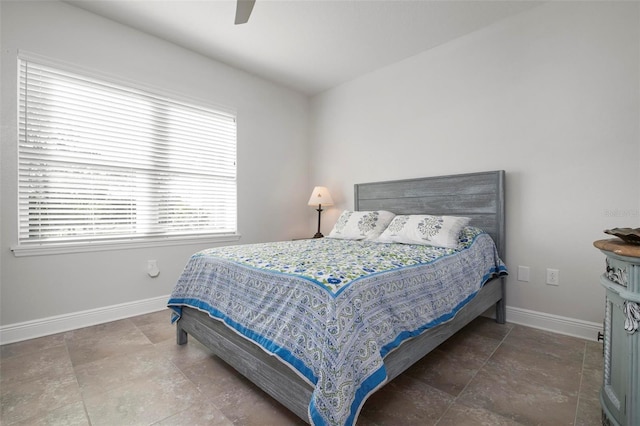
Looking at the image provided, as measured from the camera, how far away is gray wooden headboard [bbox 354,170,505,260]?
8.17 ft

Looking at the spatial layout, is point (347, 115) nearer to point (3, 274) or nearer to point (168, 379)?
point (168, 379)

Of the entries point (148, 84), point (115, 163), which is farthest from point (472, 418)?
point (148, 84)

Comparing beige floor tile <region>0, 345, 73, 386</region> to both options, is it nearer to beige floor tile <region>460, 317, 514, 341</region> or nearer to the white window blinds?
the white window blinds

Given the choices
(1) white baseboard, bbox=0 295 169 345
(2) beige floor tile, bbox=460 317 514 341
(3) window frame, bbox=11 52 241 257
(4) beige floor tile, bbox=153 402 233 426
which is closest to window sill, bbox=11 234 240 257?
(3) window frame, bbox=11 52 241 257

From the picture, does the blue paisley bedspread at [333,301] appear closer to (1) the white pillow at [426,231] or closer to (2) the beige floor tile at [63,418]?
(1) the white pillow at [426,231]

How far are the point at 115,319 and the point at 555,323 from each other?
3.65 meters

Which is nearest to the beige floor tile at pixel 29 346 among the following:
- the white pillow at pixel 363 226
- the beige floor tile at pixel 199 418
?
the beige floor tile at pixel 199 418

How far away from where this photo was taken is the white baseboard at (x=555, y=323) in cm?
214

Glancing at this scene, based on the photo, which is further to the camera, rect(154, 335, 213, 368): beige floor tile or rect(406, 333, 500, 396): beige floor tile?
rect(154, 335, 213, 368): beige floor tile

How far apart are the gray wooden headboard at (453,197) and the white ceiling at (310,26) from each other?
1344 millimetres

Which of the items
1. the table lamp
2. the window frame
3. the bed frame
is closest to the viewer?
the bed frame

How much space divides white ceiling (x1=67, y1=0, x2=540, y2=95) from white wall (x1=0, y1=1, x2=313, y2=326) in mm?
183

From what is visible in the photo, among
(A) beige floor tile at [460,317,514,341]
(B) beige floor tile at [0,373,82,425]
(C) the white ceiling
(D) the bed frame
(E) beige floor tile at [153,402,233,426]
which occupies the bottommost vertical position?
(A) beige floor tile at [460,317,514,341]

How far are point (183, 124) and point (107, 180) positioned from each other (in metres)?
0.92
